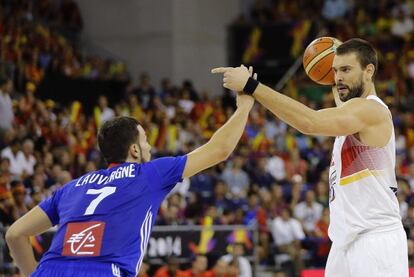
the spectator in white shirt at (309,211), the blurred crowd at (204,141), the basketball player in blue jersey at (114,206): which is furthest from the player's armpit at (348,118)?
the spectator in white shirt at (309,211)

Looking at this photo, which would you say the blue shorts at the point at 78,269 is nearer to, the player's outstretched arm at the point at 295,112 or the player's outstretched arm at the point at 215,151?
the player's outstretched arm at the point at 215,151

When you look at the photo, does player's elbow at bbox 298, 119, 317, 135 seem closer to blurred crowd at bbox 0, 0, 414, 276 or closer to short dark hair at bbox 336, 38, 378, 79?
short dark hair at bbox 336, 38, 378, 79

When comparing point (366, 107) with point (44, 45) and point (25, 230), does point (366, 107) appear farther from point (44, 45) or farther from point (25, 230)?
point (44, 45)

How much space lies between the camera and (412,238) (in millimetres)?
15812

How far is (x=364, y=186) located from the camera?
6387 millimetres

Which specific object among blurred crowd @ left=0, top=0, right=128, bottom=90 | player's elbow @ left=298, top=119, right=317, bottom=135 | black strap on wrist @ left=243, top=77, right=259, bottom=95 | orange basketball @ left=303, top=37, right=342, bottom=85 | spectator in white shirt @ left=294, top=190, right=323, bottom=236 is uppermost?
blurred crowd @ left=0, top=0, right=128, bottom=90

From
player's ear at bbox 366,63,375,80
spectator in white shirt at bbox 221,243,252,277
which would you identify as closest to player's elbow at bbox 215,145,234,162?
player's ear at bbox 366,63,375,80

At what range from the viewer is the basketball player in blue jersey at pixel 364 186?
6.31 metres

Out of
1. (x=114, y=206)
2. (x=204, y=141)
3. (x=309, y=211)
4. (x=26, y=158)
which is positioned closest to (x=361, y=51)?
(x=114, y=206)

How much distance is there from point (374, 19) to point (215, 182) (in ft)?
39.2

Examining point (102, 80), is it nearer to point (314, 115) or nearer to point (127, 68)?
point (127, 68)

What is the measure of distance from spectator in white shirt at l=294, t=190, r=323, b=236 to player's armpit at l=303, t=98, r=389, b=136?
1124cm

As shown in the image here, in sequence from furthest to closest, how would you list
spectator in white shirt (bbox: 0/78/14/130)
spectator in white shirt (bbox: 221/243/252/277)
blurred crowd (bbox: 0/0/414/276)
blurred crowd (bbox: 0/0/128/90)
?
blurred crowd (bbox: 0/0/128/90) < spectator in white shirt (bbox: 0/78/14/130) < blurred crowd (bbox: 0/0/414/276) < spectator in white shirt (bbox: 221/243/252/277)

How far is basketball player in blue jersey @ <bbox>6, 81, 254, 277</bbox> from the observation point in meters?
5.25
